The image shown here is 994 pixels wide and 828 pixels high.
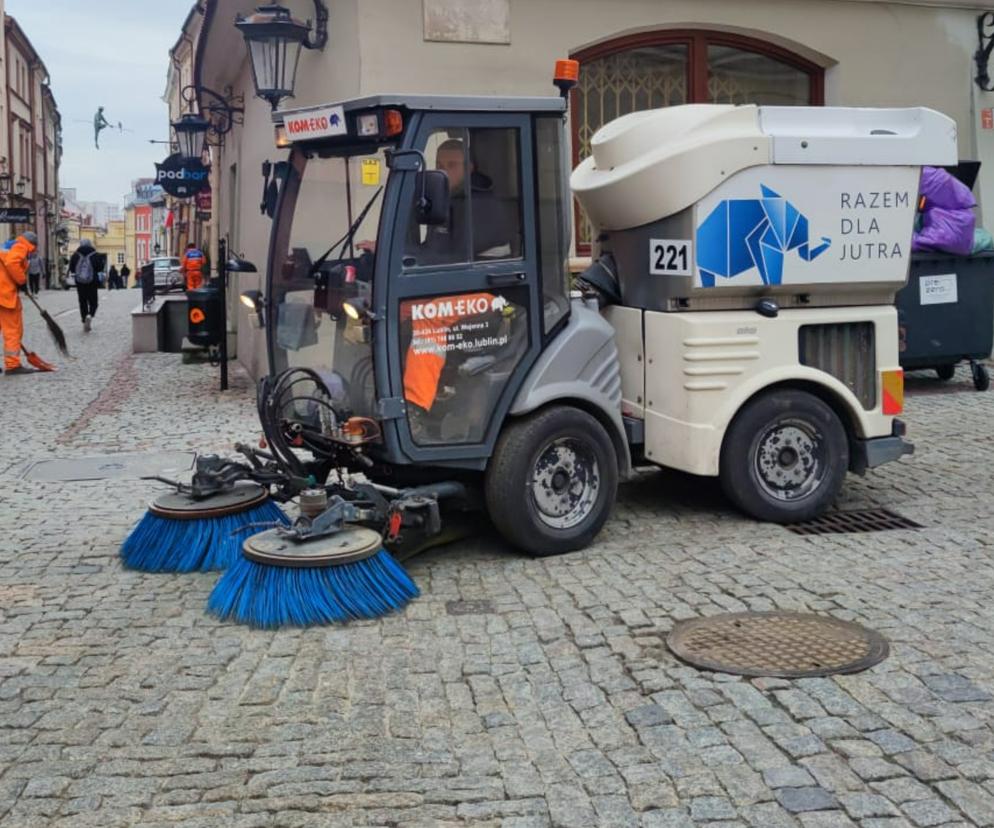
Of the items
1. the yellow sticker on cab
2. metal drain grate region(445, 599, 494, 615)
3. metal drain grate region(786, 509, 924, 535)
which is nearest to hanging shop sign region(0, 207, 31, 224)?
Answer: the yellow sticker on cab

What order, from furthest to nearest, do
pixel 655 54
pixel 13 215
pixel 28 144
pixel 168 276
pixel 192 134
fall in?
pixel 28 144, pixel 13 215, pixel 168 276, pixel 192 134, pixel 655 54

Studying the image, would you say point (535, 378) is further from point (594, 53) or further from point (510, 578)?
point (594, 53)

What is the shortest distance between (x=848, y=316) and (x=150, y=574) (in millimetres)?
3980

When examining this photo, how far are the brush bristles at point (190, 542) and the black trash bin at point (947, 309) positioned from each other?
7.38 meters

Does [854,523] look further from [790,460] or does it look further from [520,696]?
[520,696]

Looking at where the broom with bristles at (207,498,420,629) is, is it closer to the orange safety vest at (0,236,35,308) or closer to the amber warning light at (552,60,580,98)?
the amber warning light at (552,60,580,98)

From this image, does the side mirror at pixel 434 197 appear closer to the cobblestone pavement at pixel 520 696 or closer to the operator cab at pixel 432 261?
the operator cab at pixel 432 261

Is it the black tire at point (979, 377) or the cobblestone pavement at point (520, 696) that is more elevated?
the black tire at point (979, 377)

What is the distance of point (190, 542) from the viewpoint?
5.90 m

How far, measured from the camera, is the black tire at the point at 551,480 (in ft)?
19.3

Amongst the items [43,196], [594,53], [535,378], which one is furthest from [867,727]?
[43,196]

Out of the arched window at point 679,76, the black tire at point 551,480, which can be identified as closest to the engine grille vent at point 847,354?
the black tire at point 551,480

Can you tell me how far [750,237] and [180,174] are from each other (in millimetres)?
13649

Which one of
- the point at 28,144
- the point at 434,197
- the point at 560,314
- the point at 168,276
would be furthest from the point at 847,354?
the point at 28,144
